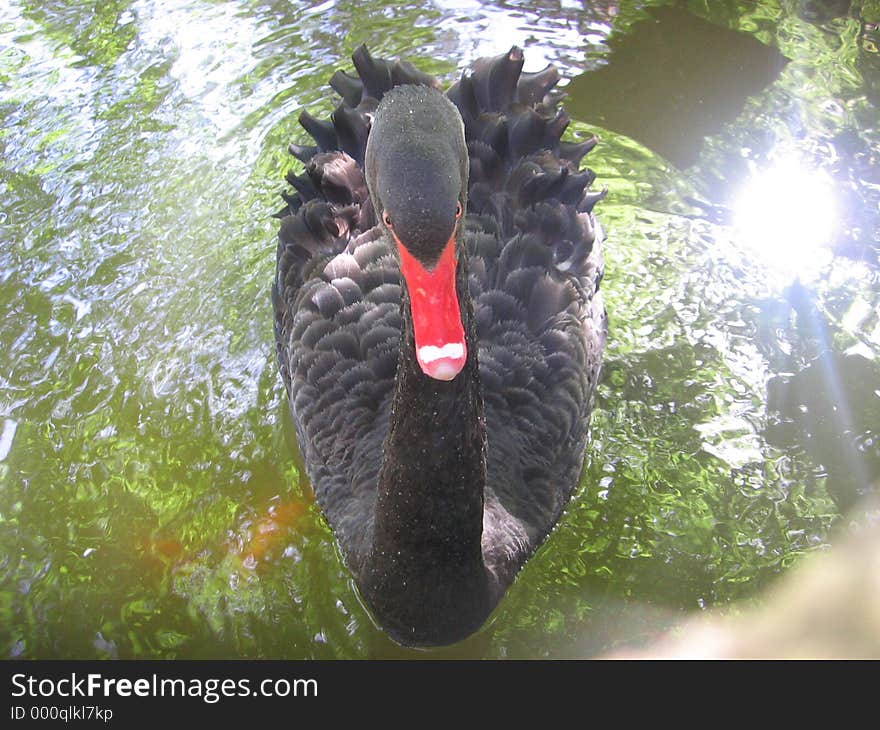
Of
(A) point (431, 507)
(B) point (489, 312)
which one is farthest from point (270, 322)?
(A) point (431, 507)

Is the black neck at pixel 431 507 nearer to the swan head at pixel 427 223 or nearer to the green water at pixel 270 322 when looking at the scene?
the swan head at pixel 427 223

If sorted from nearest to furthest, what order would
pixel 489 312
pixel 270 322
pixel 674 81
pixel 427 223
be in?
pixel 427 223
pixel 489 312
pixel 270 322
pixel 674 81

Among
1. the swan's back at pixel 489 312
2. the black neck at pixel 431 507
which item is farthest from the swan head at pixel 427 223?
the swan's back at pixel 489 312

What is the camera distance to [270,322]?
4199 mm

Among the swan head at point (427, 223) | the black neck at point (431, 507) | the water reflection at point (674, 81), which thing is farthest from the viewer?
the water reflection at point (674, 81)

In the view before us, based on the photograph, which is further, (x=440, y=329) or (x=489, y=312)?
(x=489, y=312)

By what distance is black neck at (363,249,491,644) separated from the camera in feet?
7.86

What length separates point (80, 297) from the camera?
4379mm

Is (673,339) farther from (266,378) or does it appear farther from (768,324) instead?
(266,378)

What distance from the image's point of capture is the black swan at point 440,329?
2092mm

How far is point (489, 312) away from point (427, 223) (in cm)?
131

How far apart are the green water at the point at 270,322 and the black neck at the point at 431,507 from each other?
1.28 feet

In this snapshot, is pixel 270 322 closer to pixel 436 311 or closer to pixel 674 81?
pixel 436 311

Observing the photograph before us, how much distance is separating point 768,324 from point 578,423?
1.27m
